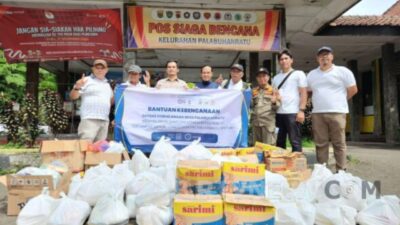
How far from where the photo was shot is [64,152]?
4871mm

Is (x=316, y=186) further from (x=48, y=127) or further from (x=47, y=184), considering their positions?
(x=48, y=127)

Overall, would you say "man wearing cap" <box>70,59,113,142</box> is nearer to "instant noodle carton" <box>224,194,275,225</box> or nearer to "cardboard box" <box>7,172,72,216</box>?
"cardboard box" <box>7,172,72,216</box>

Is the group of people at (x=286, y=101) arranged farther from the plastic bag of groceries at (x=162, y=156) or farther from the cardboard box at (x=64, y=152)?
the plastic bag of groceries at (x=162, y=156)

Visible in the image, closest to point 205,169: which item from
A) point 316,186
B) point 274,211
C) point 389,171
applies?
point 274,211

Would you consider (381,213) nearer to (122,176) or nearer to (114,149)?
(122,176)

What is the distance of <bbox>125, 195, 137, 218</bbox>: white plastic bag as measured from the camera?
12.4 ft

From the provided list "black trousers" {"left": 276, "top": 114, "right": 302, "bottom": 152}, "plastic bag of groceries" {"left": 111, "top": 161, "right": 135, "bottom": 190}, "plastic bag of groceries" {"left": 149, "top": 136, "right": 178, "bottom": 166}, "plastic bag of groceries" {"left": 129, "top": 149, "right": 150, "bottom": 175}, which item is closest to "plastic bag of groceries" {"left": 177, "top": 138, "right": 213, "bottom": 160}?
"plastic bag of groceries" {"left": 149, "top": 136, "right": 178, "bottom": 166}

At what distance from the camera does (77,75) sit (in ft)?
64.5

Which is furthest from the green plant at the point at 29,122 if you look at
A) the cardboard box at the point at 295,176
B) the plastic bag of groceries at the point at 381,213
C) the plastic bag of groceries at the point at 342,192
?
the plastic bag of groceries at the point at 381,213

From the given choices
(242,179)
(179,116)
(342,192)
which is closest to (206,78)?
(179,116)

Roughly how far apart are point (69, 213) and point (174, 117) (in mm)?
2436

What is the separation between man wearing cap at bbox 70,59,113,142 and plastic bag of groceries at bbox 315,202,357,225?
3.08 m

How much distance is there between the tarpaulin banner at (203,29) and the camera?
8.87 m

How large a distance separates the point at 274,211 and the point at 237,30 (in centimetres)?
639
